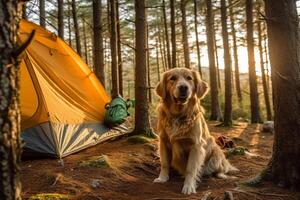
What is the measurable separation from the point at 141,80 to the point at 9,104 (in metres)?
6.19

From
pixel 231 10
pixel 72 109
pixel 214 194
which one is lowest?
pixel 214 194

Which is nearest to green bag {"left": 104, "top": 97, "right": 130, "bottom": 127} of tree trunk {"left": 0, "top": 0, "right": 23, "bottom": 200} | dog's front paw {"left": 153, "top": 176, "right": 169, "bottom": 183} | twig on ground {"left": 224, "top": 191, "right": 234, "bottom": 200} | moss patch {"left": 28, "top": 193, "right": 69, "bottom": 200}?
dog's front paw {"left": 153, "top": 176, "right": 169, "bottom": 183}

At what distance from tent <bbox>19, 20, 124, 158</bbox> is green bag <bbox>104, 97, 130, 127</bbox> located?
145mm

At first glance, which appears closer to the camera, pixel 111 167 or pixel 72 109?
pixel 111 167

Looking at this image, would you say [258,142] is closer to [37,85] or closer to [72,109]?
[72,109]

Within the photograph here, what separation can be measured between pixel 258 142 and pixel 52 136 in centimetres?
563

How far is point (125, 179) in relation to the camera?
518cm

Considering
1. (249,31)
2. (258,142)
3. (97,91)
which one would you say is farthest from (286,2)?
(249,31)

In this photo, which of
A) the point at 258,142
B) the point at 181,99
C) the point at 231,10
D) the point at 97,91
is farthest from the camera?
the point at 231,10

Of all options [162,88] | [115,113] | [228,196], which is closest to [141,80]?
[115,113]

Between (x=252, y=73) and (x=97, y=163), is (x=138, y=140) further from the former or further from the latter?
(x=252, y=73)

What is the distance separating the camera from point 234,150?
7.25 metres

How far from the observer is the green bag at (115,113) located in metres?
8.25

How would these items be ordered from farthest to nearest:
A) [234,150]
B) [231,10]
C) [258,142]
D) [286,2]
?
[231,10]
[258,142]
[234,150]
[286,2]
